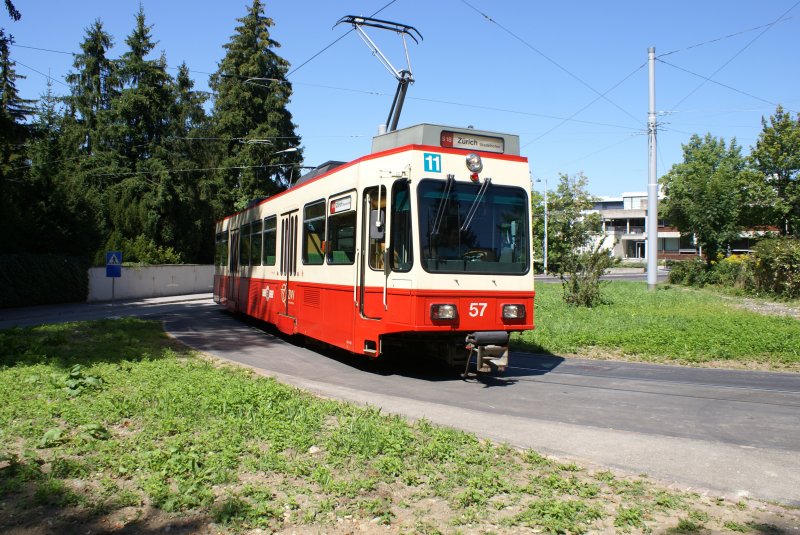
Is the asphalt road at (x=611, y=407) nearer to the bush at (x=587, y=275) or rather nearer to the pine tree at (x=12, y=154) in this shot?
the bush at (x=587, y=275)

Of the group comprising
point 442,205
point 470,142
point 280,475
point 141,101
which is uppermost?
point 141,101

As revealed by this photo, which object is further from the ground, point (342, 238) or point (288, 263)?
point (342, 238)

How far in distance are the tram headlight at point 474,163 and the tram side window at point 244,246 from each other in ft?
→ 34.7

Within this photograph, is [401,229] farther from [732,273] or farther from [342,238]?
[732,273]

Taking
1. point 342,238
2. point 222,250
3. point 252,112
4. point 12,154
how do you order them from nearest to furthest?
1. point 342,238
2. point 222,250
3. point 12,154
4. point 252,112

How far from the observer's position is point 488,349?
29.9ft

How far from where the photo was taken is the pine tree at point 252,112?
141ft

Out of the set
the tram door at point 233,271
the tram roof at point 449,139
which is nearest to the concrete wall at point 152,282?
the tram door at point 233,271

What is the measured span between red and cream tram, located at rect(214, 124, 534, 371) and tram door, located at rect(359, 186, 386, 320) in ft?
0.06

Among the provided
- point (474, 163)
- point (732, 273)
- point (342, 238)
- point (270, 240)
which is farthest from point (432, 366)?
point (732, 273)

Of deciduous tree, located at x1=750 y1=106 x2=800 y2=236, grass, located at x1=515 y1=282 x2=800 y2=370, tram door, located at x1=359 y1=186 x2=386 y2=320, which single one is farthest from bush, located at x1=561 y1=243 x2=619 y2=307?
deciduous tree, located at x1=750 y1=106 x2=800 y2=236

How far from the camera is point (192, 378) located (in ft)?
28.1

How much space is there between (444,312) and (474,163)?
229 centimetres

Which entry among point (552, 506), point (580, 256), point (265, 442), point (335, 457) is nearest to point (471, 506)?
point (552, 506)
